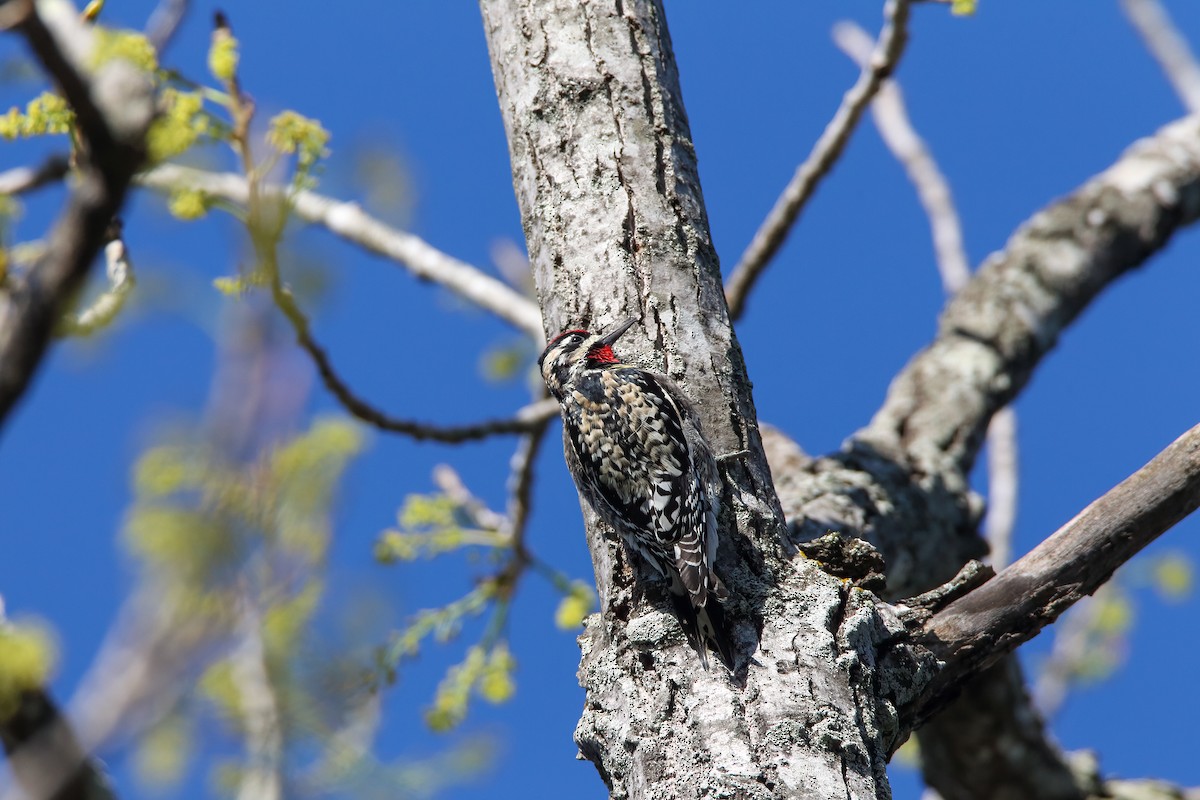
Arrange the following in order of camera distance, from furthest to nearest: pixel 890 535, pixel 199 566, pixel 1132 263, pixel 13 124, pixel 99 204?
1. pixel 1132 263
2. pixel 890 535
3. pixel 13 124
4. pixel 199 566
5. pixel 99 204

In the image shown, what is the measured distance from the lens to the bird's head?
10.1 ft

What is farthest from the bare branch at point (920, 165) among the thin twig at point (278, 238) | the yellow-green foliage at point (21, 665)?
the yellow-green foliage at point (21, 665)

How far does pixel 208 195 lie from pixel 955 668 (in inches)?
98.2

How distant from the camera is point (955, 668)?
8.98 ft

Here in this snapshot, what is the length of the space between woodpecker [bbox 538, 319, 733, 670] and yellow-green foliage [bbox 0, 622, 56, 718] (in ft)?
4.89

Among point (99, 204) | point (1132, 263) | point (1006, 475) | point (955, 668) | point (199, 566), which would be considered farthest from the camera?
point (1006, 475)

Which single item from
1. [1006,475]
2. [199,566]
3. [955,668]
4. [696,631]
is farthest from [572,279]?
[1006,475]

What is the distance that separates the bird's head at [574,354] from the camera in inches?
121

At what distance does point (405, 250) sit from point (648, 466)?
9.62 ft

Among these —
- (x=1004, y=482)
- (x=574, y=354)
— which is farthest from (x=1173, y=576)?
(x=574, y=354)

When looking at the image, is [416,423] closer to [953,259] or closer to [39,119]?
[39,119]

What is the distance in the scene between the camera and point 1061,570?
9.04 ft

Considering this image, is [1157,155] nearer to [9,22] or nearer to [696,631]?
[696,631]

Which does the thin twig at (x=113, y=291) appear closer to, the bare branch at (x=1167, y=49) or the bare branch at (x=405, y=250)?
the bare branch at (x=405, y=250)
